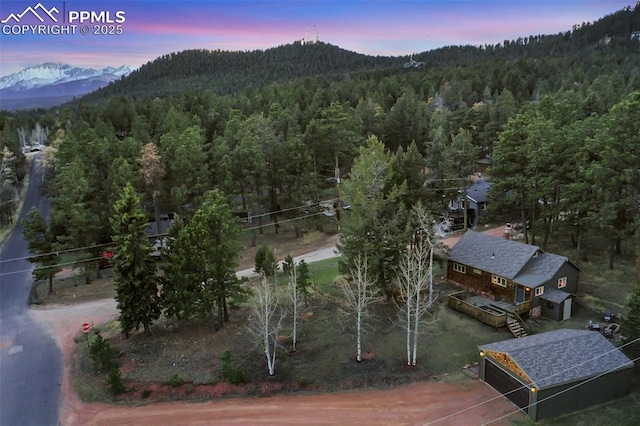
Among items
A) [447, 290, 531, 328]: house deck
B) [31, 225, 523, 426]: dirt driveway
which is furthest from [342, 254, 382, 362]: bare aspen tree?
[447, 290, 531, 328]: house deck

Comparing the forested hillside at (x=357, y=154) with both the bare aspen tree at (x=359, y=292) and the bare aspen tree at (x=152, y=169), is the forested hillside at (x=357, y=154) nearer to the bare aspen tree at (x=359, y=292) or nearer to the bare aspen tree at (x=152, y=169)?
the bare aspen tree at (x=152, y=169)

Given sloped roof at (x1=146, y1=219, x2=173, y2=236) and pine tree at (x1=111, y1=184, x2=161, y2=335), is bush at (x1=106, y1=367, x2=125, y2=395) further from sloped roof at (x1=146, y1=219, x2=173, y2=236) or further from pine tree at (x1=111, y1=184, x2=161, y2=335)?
sloped roof at (x1=146, y1=219, x2=173, y2=236)

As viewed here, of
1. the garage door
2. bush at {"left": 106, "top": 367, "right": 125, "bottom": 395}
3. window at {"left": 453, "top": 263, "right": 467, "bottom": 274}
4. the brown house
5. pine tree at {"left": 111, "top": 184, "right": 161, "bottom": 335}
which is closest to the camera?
the garage door

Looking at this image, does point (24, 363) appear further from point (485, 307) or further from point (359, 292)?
point (485, 307)

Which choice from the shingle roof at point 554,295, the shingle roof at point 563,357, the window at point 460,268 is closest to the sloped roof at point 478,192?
the window at point 460,268

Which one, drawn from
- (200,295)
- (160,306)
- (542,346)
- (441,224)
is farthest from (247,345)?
(441,224)

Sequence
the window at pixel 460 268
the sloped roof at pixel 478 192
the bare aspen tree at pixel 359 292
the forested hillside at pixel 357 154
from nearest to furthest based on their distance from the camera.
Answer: the bare aspen tree at pixel 359 292 < the window at pixel 460 268 < the forested hillside at pixel 357 154 < the sloped roof at pixel 478 192
